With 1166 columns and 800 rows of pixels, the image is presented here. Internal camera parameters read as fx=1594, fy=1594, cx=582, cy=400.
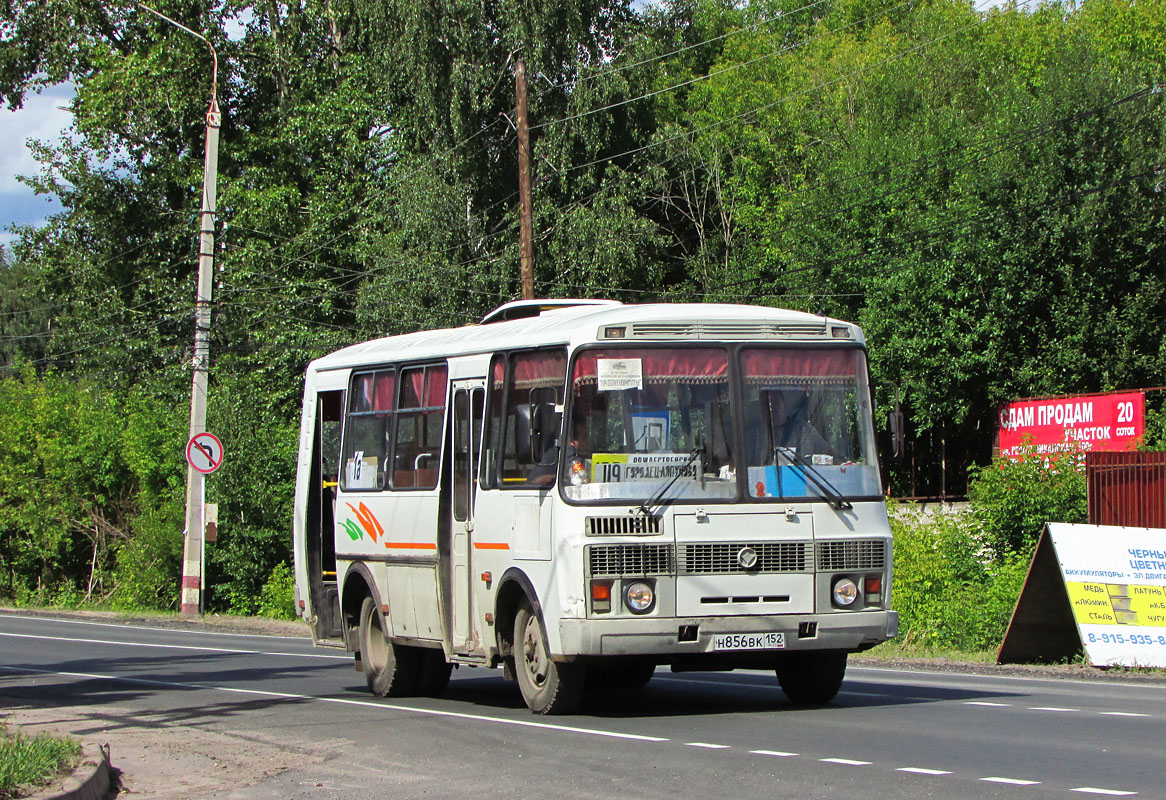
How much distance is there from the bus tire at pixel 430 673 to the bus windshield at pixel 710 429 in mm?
4135

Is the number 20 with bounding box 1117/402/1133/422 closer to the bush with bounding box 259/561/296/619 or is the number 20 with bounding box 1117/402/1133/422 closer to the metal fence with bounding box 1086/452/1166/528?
the metal fence with bounding box 1086/452/1166/528

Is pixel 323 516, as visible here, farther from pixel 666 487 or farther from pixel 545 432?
pixel 666 487

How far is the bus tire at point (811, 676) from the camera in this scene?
12562mm

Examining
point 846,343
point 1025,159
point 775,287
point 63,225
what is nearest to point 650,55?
point 775,287

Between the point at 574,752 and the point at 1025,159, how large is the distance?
3021 cm

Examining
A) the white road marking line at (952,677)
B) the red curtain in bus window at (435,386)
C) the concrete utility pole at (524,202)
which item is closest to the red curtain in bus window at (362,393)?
the red curtain in bus window at (435,386)

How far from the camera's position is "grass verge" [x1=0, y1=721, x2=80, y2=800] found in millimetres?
8453

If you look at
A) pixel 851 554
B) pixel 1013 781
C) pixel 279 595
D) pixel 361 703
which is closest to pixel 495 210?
pixel 279 595

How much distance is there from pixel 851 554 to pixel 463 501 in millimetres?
3346

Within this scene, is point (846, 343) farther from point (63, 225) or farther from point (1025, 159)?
point (63, 225)

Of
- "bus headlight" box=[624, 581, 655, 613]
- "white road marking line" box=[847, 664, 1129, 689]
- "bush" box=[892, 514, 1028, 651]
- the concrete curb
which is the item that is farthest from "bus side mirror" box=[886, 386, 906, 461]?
"bush" box=[892, 514, 1028, 651]

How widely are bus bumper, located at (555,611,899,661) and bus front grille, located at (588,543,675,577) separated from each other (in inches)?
13.4

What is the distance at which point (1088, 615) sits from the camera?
16.9m

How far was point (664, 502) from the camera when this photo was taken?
11406 mm
